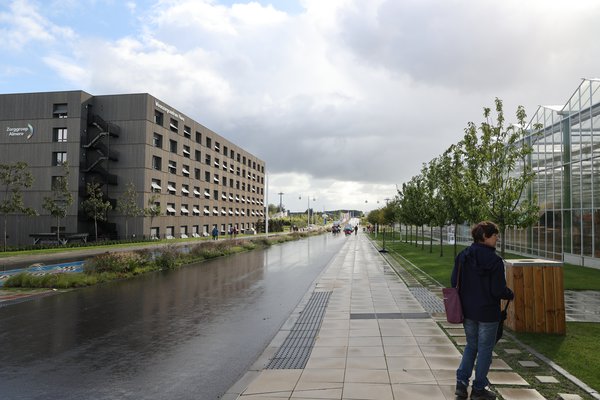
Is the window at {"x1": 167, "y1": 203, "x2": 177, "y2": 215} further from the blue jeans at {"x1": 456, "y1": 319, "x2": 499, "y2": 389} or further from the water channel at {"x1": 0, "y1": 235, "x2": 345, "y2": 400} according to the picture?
the blue jeans at {"x1": 456, "y1": 319, "x2": 499, "y2": 389}

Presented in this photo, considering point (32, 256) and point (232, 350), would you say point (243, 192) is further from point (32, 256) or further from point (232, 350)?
point (232, 350)

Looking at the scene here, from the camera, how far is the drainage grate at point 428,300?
9.60 metres

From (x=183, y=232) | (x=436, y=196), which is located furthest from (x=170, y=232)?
(x=436, y=196)

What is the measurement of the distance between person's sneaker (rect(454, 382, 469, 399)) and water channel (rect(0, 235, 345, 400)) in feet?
9.06

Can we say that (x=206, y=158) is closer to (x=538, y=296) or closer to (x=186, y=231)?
(x=186, y=231)

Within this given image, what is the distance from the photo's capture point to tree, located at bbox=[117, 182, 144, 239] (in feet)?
132

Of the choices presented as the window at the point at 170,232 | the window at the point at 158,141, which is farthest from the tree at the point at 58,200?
the window at the point at 170,232

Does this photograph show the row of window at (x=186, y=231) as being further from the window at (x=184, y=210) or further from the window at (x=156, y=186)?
the window at (x=156, y=186)

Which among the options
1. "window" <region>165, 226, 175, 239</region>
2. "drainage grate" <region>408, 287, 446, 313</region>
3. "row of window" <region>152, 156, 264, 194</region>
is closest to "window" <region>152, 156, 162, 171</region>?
"row of window" <region>152, 156, 264, 194</region>

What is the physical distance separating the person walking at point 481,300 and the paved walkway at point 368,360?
336 mm

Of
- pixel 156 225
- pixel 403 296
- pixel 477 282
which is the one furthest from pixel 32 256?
pixel 477 282

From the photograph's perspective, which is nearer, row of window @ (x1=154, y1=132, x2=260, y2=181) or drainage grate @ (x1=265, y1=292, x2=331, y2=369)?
drainage grate @ (x1=265, y1=292, x2=331, y2=369)

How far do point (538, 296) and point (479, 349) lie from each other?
11.2 feet

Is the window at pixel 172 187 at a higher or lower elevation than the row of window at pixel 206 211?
higher
